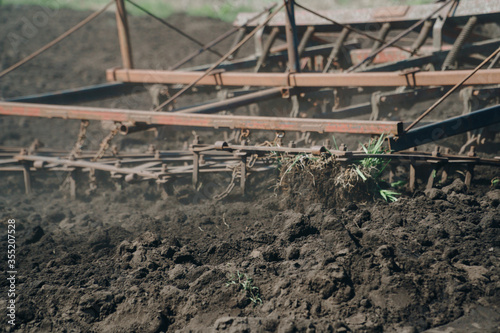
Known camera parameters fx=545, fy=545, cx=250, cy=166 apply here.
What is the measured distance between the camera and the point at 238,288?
3785 mm

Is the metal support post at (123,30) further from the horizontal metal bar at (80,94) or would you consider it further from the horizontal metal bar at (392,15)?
the horizontal metal bar at (392,15)

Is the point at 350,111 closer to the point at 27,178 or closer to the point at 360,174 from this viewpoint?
A: the point at 360,174

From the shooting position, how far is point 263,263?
4.05 m

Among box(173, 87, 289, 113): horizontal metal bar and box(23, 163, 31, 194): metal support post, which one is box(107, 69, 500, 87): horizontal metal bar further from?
box(23, 163, 31, 194): metal support post

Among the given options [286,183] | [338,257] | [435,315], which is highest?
[286,183]

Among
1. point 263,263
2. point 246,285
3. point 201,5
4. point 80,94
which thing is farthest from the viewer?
point 201,5

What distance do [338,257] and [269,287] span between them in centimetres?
56

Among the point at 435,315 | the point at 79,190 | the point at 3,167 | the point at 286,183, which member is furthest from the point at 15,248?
the point at 435,315

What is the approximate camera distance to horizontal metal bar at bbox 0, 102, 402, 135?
504cm

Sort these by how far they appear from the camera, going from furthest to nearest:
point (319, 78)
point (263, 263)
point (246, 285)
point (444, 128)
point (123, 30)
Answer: point (123, 30) → point (319, 78) → point (444, 128) → point (263, 263) → point (246, 285)

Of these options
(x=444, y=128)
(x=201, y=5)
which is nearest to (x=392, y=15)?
(x=444, y=128)

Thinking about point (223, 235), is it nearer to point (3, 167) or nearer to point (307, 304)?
point (307, 304)

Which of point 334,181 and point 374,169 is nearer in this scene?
point 334,181

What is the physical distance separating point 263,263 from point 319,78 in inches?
108
